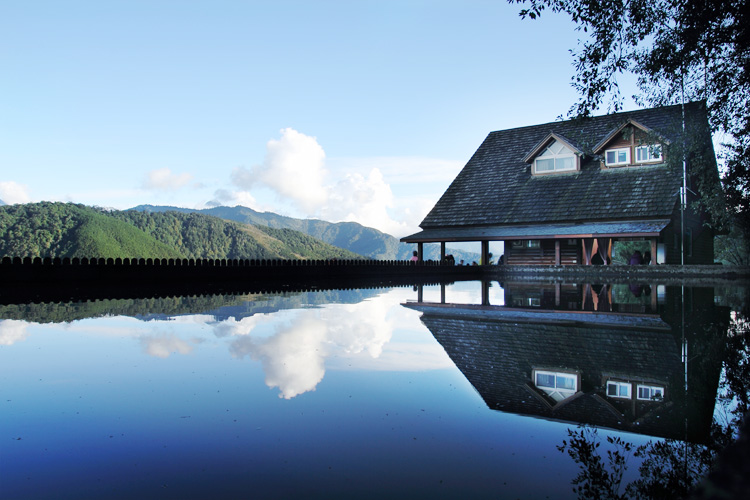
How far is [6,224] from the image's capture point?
128500 millimetres


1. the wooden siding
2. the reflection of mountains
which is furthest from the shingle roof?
the reflection of mountains

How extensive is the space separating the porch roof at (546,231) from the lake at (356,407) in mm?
19260

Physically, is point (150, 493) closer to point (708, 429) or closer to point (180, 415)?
point (180, 415)

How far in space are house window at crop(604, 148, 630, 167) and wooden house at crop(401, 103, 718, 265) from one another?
2.1 inches

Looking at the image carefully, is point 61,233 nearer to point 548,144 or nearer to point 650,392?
point 548,144

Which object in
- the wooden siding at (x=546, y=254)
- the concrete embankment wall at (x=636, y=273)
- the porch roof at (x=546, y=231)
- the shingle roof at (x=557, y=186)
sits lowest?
the concrete embankment wall at (x=636, y=273)

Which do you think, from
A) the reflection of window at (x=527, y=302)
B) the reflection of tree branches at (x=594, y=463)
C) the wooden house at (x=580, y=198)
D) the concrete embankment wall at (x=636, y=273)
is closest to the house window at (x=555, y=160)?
the wooden house at (x=580, y=198)

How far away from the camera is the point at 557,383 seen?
17.1 ft

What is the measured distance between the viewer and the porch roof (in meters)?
27.1

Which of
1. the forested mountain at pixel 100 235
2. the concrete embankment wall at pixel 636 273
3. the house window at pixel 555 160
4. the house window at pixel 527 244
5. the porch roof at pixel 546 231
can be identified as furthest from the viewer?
the forested mountain at pixel 100 235

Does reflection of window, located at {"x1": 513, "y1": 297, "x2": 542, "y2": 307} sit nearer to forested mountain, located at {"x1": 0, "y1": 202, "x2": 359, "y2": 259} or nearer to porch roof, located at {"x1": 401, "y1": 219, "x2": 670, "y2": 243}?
porch roof, located at {"x1": 401, "y1": 219, "x2": 670, "y2": 243}

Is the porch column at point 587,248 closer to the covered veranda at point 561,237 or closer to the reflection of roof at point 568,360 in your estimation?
the covered veranda at point 561,237

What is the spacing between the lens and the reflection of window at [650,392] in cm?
474

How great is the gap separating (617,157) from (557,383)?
29844mm
